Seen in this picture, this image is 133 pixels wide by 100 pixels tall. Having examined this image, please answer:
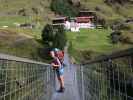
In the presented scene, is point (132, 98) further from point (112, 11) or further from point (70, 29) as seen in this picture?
point (112, 11)

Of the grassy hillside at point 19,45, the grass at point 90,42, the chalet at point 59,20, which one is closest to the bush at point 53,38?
the grassy hillside at point 19,45

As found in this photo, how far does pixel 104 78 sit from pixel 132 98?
1.83 m

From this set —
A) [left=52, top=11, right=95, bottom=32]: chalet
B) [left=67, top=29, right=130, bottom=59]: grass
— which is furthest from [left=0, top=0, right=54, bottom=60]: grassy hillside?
[left=67, top=29, right=130, bottom=59]: grass

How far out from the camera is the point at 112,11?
144 m

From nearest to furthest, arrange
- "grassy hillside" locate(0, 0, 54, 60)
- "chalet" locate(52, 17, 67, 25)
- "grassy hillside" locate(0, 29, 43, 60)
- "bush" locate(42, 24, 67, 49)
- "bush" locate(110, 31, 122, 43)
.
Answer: "bush" locate(42, 24, 67, 49)
"grassy hillside" locate(0, 29, 43, 60)
"grassy hillside" locate(0, 0, 54, 60)
"bush" locate(110, 31, 122, 43)
"chalet" locate(52, 17, 67, 25)

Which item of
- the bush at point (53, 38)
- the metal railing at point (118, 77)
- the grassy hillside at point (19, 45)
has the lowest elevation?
the grassy hillside at point (19, 45)

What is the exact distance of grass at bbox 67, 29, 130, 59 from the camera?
81750mm

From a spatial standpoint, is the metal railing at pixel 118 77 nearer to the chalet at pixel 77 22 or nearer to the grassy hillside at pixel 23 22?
the grassy hillside at pixel 23 22

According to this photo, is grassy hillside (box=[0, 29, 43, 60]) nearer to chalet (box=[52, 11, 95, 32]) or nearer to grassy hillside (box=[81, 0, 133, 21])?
chalet (box=[52, 11, 95, 32])

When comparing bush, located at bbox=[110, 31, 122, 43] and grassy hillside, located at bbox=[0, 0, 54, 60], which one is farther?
bush, located at bbox=[110, 31, 122, 43]

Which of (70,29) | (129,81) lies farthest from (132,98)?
(70,29)

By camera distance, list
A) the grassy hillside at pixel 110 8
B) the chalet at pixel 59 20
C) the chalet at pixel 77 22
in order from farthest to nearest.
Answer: the grassy hillside at pixel 110 8 → the chalet at pixel 59 20 → the chalet at pixel 77 22

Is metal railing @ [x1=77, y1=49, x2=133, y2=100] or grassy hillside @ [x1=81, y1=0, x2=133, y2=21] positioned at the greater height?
metal railing @ [x1=77, y1=49, x2=133, y2=100]

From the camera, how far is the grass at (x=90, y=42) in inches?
3219
